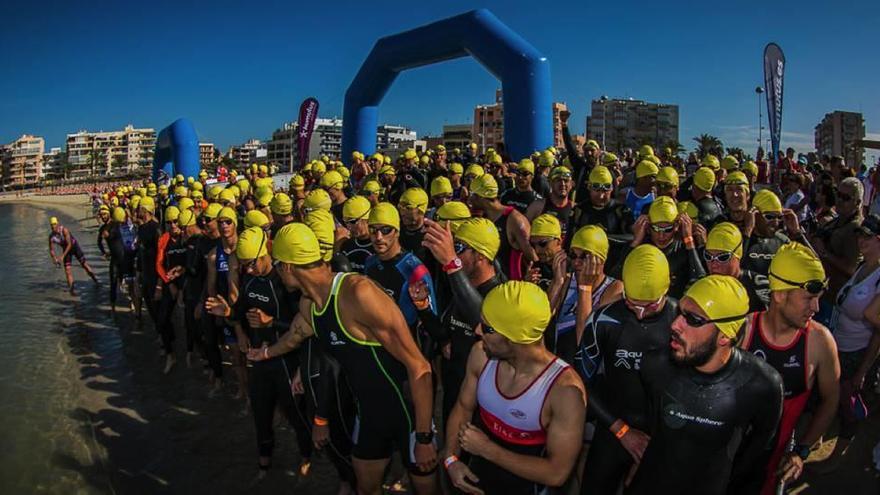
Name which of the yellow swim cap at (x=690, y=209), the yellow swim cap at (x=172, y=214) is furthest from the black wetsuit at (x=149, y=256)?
the yellow swim cap at (x=690, y=209)

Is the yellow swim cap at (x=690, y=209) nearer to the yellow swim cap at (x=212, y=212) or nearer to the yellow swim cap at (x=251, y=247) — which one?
the yellow swim cap at (x=251, y=247)

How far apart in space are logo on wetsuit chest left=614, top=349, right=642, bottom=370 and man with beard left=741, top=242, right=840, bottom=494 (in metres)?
0.58

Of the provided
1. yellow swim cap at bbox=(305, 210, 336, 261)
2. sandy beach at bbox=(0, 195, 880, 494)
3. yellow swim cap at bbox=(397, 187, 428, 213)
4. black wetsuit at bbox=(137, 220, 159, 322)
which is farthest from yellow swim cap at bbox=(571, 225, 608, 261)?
black wetsuit at bbox=(137, 220, 159, 322)

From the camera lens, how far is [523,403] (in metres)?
2.37

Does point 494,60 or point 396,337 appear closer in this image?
point 396,337

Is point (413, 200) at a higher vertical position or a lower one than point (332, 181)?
lower

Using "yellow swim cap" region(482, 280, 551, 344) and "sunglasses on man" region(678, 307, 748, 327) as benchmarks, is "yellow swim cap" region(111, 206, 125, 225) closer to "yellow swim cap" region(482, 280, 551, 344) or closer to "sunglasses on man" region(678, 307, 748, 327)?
"yellow swim cap" region(482, 280, 551, 344)

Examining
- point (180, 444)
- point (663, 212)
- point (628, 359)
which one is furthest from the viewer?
point (180, 444)

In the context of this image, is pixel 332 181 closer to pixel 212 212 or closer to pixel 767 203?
pixel 212 212

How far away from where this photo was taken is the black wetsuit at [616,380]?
9.37 ft

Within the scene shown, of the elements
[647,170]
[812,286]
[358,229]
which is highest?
[647,170]

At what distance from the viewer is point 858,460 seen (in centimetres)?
433

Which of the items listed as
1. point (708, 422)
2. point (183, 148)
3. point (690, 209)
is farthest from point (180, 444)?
point (183, 148)

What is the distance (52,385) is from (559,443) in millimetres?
7495
